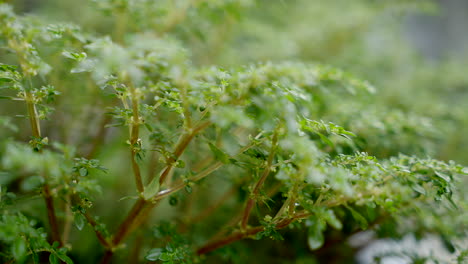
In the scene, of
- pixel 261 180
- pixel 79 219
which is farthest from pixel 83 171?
pixel 261 180

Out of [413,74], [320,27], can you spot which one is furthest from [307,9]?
[413,74]

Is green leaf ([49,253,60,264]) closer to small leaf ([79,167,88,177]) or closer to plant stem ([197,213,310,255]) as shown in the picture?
small leaf ([79,167,88,177])

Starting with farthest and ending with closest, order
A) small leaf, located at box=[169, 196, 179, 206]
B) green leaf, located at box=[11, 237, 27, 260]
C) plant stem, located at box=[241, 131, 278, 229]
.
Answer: small leaf, located at box=[169, 196, 179, 206] < plant stem, located at box=[241, 131, 278, 229] < green leaf, located at box=[11, 237, 27, 260]

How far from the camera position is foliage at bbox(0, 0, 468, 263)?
0.58 meters

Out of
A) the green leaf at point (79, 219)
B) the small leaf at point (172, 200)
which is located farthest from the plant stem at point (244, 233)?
the green leaf at point (79, 219)

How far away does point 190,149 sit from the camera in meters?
0.97

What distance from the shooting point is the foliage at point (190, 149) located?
58cm

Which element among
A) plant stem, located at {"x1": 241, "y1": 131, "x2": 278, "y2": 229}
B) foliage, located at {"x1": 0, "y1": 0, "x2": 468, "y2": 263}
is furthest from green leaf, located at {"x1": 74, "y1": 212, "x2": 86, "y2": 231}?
plant stem, located at {"x1": 241, "y1": 131, "x2": 278, "y2": 229}

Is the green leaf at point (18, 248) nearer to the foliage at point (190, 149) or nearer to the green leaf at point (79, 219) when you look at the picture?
the foliage at point (190, 149)

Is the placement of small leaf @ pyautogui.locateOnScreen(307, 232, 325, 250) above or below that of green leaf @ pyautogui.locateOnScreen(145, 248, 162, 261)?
above

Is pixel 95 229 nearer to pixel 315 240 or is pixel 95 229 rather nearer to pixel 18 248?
pixel 18 248

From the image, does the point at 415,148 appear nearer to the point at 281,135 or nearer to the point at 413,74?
the point at 281,135

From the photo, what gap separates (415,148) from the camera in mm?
1141

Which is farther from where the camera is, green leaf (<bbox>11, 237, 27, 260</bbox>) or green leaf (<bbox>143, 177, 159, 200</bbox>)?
green leaf (<bbox>143, 177, 159, 200</bbox>)
